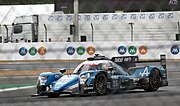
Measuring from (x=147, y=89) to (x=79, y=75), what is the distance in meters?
1.15

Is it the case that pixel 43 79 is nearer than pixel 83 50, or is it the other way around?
pixel 43 79

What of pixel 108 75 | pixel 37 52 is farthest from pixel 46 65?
pixel 108 75

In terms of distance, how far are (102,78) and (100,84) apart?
91 millimetres

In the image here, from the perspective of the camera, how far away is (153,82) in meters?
7.34

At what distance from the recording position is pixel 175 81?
923 centimetres

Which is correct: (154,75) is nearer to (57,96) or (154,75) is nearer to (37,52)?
(57,96)

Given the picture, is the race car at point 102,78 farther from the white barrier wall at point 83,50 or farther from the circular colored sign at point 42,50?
the circular colored sign at point 42,50

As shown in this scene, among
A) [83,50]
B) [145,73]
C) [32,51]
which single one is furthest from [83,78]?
[83,50]

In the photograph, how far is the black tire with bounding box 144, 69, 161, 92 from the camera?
23.8ft

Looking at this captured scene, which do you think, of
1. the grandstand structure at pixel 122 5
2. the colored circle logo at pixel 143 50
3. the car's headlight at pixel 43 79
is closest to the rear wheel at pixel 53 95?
the car's headlight at pixel 43 79

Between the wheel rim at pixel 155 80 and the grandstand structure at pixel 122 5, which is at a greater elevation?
the grandstand structure at pixel 122 5

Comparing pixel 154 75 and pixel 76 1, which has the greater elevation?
pixel 76 1

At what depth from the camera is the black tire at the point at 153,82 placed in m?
7.25

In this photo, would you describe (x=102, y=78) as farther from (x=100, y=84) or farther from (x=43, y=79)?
(x=43, y=79)
